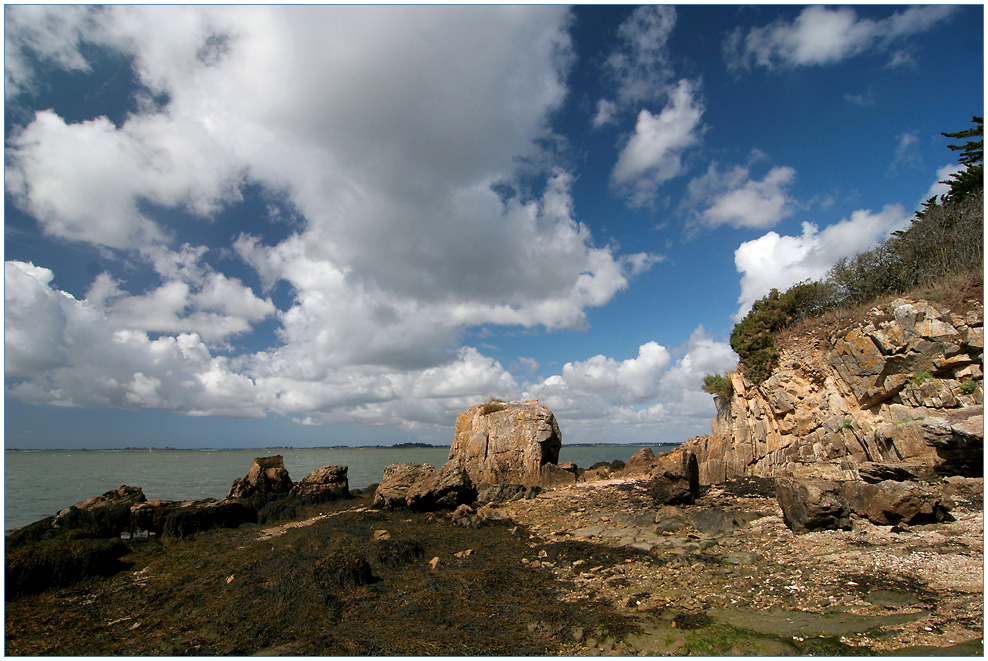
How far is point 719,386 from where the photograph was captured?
2425 cm

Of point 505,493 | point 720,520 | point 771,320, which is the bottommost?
point 505,493

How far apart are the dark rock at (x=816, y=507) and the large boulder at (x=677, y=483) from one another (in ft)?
13.5

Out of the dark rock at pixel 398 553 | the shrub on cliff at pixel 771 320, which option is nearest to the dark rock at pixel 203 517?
the dark rock at pixel 398 553

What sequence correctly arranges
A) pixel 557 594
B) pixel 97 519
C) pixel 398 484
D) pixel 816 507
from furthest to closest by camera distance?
pixel 398 484
pixel 97 519
pixel 816 507
pixel 557 594

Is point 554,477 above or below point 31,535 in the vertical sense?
above

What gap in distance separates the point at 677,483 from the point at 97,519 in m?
19.8

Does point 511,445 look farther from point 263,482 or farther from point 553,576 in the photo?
point 553,576

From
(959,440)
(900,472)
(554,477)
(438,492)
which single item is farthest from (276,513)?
(959,440)

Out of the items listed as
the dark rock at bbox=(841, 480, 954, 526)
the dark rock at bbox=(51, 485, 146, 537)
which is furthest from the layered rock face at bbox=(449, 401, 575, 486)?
the dark rock at bbox=(51, 485, 146, 537)

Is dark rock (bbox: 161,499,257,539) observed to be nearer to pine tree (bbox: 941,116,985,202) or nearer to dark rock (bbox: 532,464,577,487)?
dark rock (bbox: 532,464,577,487)

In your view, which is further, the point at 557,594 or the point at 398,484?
the point at 398,484

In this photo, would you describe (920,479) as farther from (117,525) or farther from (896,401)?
(117,525)

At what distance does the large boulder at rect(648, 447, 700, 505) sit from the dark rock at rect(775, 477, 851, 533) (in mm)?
4104

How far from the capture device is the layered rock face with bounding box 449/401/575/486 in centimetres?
2180
